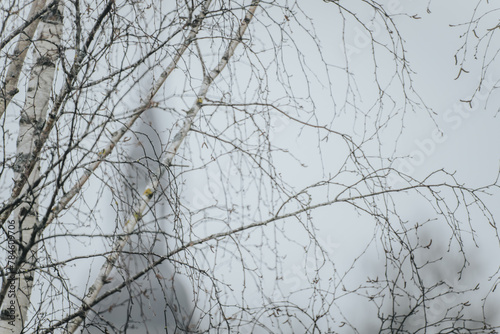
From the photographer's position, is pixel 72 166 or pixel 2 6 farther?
pixel 2 6

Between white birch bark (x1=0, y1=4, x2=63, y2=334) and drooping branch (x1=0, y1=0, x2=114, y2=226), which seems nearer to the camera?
drooping branch (x1=0, y1=0, x2=114, y2=226)

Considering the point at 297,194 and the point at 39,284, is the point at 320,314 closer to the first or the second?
the point at 297,194

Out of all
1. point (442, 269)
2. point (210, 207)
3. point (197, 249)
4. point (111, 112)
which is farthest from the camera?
point (442, 269)

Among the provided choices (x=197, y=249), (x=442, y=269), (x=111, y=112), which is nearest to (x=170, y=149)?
(x=197, y=249)

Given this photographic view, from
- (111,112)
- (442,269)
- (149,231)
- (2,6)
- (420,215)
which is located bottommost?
(149,231)

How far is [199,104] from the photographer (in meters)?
4.17

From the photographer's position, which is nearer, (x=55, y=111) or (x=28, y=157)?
(x=55, y=111)

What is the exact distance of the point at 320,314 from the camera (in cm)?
369

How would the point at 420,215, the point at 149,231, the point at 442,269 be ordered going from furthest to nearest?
the point at 420,215, the point at 442,269, the point at 149,231

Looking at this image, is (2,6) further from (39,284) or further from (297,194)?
(297,194)

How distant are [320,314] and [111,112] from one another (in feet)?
5.81

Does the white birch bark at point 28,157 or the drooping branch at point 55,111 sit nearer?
the drooping branch at point 55,111

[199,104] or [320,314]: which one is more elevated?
[199,104]

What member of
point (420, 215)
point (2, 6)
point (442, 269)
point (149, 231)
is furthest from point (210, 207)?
point (420, 215)
